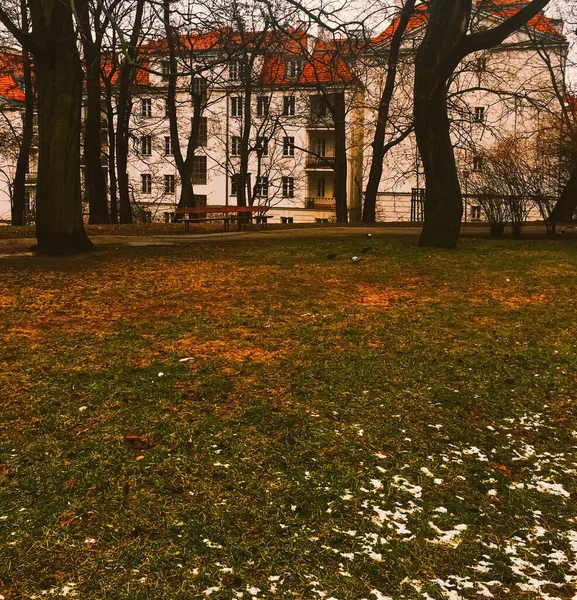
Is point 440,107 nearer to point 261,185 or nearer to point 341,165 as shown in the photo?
point 341,165

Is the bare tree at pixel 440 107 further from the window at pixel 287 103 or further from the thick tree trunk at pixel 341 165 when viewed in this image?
the thick tree trunk at pixel 341 165

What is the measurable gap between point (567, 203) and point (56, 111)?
10.4m

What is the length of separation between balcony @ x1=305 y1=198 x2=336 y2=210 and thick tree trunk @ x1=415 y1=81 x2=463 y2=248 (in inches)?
1761

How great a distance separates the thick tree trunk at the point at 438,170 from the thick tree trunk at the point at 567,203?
4095 millimetres

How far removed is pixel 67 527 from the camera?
2.63m

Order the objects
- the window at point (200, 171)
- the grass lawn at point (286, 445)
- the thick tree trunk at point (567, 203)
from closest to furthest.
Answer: the grass lawn at point (286, 445)
the thick tree trunk at point (567, 203)
the window at point (200, 171)

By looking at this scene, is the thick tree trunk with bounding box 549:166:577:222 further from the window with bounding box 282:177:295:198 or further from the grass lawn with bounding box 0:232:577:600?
the window with bounding box 282:177:295:198

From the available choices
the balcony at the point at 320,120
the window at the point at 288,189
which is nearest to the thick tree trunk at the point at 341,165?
the balcony at the point at 320,120

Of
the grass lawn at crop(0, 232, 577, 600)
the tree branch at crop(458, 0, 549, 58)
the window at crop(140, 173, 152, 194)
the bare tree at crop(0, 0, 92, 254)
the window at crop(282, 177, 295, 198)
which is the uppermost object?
the window at crop(140, 173, 152, 194)

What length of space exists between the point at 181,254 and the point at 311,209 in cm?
4603

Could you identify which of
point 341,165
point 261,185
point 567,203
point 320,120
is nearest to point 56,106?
point 567,203

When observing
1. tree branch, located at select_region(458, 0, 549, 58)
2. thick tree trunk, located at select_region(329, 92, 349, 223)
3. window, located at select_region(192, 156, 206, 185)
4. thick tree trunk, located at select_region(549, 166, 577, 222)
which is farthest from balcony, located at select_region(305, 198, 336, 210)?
tree branch, located at select_region(458, 0, 549, 58)

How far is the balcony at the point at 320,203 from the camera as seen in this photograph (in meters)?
55.2

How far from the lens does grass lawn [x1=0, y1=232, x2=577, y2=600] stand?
2416 mm
